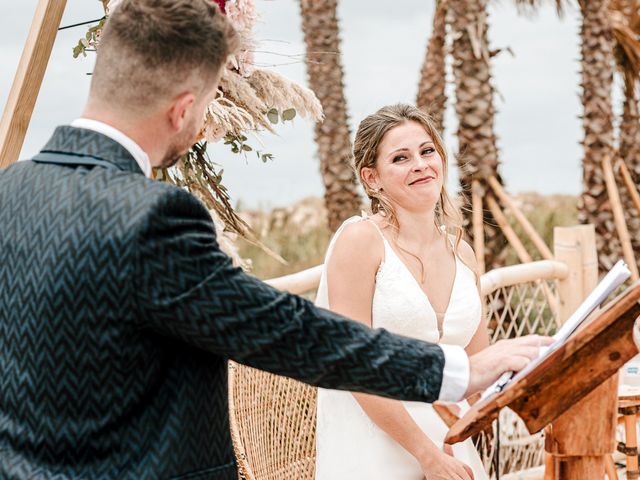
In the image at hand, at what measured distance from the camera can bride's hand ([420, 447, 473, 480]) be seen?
261 centimetres

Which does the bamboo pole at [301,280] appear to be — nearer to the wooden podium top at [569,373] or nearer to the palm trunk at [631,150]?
the wooden podium top at [569,373]

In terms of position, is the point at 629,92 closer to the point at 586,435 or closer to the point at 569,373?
the point at 586,435

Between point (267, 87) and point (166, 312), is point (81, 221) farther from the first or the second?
point (267, 87)

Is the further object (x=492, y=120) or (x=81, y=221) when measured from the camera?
(x=492, y=120)

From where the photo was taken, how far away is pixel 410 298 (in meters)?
2.79

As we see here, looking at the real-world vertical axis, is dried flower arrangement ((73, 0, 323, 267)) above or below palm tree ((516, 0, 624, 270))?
below

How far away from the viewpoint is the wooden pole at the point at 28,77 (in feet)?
8.79

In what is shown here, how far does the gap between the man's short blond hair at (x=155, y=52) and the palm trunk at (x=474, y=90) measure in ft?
21.3

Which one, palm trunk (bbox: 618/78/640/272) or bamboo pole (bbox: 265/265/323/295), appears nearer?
bamboo pole (bbox: 265/265/323/295)

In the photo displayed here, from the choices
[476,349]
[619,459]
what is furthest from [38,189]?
[619,459]

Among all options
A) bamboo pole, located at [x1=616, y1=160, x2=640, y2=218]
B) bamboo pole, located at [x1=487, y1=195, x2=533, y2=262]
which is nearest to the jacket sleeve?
bamboo pole, located at [x1=487, y1=195, x2=533, y2=262]

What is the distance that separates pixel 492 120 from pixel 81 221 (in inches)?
274

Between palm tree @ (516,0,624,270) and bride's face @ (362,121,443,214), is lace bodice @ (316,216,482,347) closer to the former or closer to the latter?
bride's face @ (362,121,443,214)

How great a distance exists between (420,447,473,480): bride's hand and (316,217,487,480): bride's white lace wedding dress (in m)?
0.14
